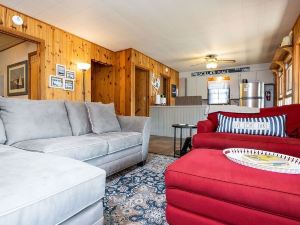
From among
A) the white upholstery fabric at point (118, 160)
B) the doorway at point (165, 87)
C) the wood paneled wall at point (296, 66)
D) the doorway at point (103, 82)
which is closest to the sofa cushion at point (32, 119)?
the white upholstery fabric at point (118, 160)

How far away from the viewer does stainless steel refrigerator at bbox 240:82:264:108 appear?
6.06m

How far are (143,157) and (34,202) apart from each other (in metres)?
1.91

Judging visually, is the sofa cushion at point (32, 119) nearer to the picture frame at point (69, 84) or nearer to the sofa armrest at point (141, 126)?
the sofa armrest at point (141, 126)

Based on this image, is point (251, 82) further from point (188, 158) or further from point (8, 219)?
point (8, 219)

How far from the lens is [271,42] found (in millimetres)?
4355

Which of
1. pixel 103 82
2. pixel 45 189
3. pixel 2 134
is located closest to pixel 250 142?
pixel 45 189

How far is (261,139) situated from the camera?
1.92 m

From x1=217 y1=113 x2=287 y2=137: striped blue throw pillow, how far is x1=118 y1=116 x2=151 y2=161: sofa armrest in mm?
943

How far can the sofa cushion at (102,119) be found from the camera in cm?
244

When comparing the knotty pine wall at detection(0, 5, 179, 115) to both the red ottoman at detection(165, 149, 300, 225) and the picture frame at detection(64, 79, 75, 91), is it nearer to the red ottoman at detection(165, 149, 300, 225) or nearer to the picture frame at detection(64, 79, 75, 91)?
the picture frame at detection(64, 79, 75, 91)

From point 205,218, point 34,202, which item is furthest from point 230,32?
point 34,202

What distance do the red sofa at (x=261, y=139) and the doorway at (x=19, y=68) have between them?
3110 millimetres

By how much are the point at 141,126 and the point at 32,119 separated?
1.28 metres

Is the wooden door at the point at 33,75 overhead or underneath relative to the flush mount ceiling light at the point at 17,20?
underneath
